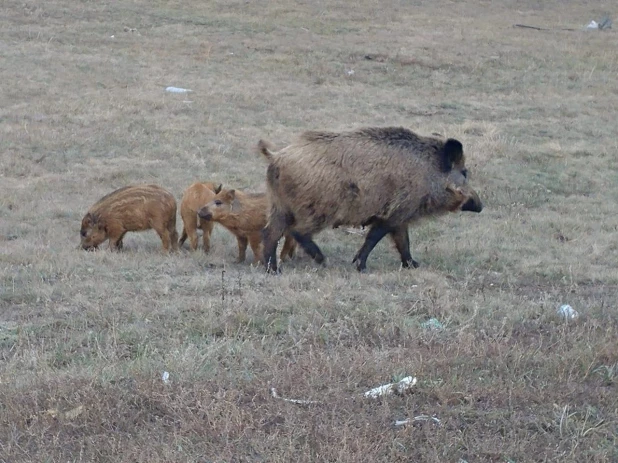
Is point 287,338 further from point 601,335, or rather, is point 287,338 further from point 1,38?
point 1,38

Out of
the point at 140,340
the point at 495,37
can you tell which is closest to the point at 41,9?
the point at 495,37

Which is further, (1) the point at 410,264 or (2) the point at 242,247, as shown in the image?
(2) the point at 242,247

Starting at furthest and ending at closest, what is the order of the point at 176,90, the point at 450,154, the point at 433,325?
the point at 176,90, the point at 450,154, the point at 433,325

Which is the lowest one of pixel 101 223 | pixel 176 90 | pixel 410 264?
pixel 176 90

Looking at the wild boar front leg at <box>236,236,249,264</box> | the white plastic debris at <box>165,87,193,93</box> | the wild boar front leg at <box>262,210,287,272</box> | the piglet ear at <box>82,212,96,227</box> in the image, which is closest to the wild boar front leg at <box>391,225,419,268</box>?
the wild boar front leg at <box>262,210,287,272</box>

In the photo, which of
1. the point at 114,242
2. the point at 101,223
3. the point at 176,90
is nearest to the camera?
the point at 101,223

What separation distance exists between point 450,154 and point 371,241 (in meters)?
1.34

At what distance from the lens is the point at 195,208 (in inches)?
428

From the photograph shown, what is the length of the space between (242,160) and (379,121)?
14.9 feet

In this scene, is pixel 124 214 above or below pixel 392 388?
below

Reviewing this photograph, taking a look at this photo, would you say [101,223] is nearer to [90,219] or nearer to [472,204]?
[90,219]

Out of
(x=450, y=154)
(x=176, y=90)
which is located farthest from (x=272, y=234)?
(x=176, y=90)

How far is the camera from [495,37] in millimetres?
29281

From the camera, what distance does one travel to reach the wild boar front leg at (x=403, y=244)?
10.1 metres
